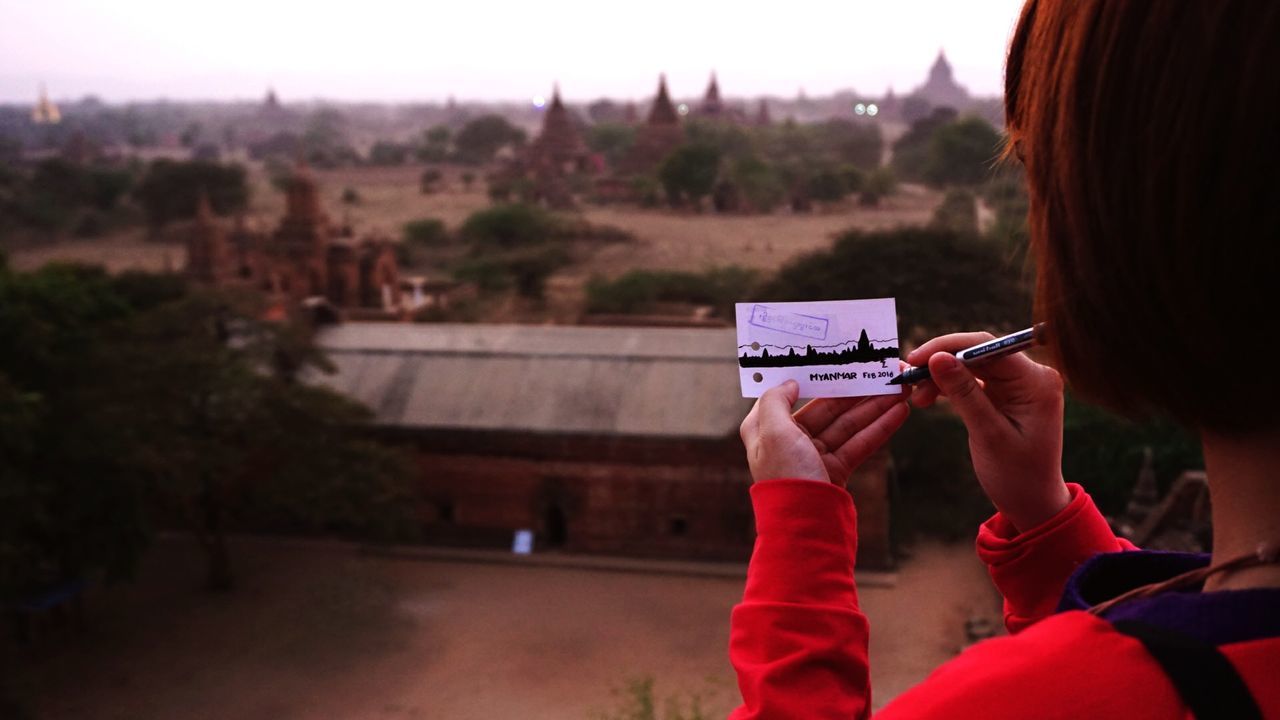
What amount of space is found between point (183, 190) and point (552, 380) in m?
44.4

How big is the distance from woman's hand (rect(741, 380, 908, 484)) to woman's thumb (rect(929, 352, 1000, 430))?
0.37ft

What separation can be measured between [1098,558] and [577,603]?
13.8 meters

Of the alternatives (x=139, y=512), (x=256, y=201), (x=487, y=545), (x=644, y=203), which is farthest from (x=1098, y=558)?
(x=256, y=201)

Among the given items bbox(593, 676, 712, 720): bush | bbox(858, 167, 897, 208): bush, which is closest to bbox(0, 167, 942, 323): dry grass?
bbox(858, 167, 897, 208): bush

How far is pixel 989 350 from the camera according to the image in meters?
1.75

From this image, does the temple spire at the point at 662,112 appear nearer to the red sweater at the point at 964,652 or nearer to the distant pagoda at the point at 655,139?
the distant pagoda at the point at 655,139

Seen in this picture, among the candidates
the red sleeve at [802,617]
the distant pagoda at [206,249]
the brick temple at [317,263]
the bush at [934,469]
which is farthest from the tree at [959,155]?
the red sleeve at [802,617]

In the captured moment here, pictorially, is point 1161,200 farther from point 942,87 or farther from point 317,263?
point 942,87

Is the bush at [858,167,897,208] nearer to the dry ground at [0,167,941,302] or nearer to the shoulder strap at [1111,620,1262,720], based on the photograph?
the dry ground at [0,167,941,302]

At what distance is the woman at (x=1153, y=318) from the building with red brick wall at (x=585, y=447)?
1449 cm

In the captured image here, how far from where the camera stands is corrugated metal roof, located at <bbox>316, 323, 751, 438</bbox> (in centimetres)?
1638

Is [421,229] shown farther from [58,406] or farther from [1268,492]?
[1268,492]

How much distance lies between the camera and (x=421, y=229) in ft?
159

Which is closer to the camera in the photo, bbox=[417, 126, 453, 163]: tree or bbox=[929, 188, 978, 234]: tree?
bbox=[929, 188, 978, 234]: tree
